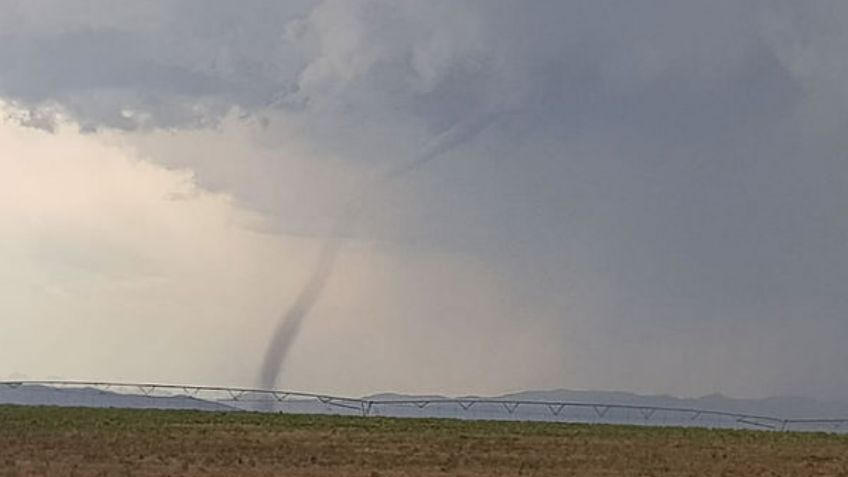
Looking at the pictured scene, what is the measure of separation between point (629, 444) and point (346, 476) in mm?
25245

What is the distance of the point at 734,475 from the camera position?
52375 millimetres

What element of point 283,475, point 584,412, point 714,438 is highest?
point 584,412

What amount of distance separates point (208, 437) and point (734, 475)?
89.7ft

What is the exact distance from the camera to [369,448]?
61.9 metres

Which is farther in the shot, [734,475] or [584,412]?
[584,412]

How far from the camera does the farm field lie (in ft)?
167

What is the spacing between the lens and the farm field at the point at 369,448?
51.0m

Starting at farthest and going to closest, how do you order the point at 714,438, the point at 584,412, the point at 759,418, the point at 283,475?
the point at 584,412 < the point at 759,418 < the point at 714,438 < the point at 283,475

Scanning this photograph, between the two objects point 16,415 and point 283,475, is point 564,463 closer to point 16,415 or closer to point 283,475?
point 283,475

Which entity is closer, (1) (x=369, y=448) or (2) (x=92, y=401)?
(1) (x=369, y=448)

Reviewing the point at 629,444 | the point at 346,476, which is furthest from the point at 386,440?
the point at 346,476

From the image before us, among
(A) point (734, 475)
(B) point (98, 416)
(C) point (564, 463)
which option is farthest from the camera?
(B) point (98, 416)

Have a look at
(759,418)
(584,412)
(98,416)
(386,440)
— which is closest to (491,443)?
(386,440)

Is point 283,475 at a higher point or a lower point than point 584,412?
lower
